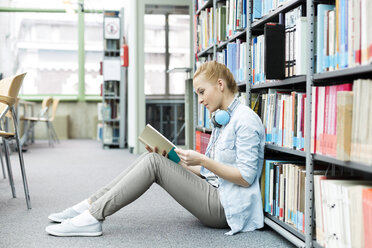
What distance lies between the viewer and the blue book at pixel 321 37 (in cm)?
146

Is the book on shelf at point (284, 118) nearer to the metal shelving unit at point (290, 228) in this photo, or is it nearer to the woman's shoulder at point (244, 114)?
the woman's shoulder at point (244, 114)

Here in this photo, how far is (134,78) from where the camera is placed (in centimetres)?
555

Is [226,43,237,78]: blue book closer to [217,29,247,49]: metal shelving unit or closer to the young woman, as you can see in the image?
[217,29,247,49]: metal shelving unit

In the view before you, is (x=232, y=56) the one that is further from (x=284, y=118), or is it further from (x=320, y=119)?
(x=320, y=119)

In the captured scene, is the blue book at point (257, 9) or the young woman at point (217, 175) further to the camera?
the blue book at point (257, 9)

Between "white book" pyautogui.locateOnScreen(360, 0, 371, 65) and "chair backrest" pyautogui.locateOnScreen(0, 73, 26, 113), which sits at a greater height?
"white book" pyautogui.locateOnScreen(360, 0, 371, 65)

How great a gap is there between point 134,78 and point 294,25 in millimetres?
4037

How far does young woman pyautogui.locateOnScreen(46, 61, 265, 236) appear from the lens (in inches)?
70.9

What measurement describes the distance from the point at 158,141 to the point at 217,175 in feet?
1.15

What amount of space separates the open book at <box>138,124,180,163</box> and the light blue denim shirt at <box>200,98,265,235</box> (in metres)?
0.22

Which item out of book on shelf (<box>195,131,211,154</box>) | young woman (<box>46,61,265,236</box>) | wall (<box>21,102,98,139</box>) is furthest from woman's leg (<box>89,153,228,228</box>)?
wall (<box>21,102,98,139</box>)

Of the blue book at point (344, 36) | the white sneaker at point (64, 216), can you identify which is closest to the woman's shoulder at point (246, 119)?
the blue book at point (344, 36)

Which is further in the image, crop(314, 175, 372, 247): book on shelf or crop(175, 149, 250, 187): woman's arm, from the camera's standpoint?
crop(175, 149, 250, 187): woman's arm

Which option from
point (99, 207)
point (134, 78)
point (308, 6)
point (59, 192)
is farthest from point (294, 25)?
point (134, 78)
